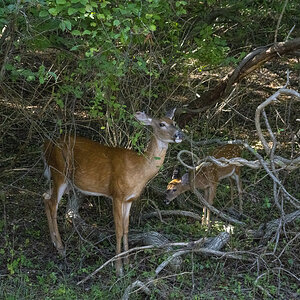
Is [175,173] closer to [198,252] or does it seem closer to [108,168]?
[108,168]

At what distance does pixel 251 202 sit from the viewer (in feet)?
29.3

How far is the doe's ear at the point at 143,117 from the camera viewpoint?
7.37m

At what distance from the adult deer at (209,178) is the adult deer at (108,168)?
1.40 metres

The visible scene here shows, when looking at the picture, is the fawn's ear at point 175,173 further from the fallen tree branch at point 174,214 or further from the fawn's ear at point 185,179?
the fallen tree branch at point 174,214

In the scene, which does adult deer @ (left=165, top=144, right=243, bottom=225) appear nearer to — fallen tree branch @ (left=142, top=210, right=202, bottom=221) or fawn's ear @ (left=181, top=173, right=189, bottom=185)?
fawn's ear @ (left=181, top=173, right=189, bottom=185)

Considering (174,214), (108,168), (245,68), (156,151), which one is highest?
Answer: (245,68)

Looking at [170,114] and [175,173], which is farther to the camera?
[175,173]

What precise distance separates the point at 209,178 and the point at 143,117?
81.4 inches

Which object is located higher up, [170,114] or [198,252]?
[170,114]

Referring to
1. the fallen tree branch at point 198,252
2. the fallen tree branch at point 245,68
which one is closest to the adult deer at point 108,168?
the fallen tree branch at point 198,252

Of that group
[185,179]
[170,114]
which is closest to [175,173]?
[185,179]

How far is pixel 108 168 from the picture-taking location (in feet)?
24.5

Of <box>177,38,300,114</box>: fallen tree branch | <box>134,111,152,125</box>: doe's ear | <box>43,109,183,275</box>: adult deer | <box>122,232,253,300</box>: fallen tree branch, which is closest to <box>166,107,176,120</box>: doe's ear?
<box>43,109,183,275</box>: adult deer

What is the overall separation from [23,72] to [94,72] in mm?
1024
